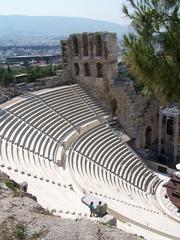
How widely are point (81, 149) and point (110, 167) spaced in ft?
7.18

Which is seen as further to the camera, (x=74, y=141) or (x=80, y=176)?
(x=74, y=141)

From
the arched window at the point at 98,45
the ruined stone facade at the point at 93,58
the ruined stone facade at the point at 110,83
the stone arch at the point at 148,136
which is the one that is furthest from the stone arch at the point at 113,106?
the arched window at the point at 98,45

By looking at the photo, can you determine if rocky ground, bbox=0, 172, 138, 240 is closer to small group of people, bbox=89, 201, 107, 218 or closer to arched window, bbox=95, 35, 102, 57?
small group of people, bbox=89, 201, 107, 218

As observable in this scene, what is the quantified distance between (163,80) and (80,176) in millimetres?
11678

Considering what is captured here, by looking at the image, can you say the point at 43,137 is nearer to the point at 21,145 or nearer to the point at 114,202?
the point at 21,145

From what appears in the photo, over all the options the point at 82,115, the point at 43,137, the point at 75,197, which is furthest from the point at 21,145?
the point at 82,115

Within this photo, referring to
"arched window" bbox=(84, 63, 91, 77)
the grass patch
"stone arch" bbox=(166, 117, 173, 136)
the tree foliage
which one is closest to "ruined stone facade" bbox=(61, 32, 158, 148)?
"arched window" bbox=(84, 63, 91, 77)

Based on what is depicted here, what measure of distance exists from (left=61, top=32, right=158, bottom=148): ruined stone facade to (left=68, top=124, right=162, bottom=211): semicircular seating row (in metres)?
2.44

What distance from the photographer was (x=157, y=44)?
7.82 metres

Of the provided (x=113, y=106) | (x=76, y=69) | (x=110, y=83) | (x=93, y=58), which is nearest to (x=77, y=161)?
(x=113, y=106)

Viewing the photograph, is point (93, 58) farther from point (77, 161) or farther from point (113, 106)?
point (77, 161)

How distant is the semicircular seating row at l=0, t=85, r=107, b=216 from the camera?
15.2m

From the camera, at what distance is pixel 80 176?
18.8 meters

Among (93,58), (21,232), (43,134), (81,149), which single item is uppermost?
(93,58)
